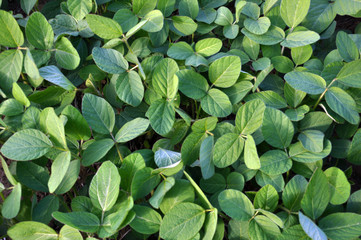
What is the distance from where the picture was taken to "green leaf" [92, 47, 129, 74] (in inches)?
35.5

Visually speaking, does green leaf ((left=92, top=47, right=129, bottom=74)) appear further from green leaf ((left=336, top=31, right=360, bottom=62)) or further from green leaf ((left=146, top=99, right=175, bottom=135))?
green leaf ((left=336, top=31, right=360, bottom=62))

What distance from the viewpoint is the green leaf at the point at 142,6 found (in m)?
1.01

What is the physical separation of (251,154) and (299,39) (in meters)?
0.40

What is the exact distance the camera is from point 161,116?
85 centimetres

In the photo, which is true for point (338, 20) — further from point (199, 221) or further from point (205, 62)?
point (199, 221)

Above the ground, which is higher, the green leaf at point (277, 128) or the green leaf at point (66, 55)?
the green leaf at point (66, 55)

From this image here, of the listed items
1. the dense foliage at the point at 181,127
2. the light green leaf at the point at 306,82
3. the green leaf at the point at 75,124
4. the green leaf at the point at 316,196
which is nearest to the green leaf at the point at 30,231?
the dense foliage at the point at 181,127

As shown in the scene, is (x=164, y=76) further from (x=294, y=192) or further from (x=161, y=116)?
(x=294, y=192)

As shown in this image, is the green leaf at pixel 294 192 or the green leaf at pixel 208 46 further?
the green leaf at pixel 208 46

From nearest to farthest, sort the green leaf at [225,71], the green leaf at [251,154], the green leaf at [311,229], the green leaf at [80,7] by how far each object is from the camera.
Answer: the green leaf at [311,229], the green leaf at [251,154], the green leaf at [225,71], the green leaf at [80,7]

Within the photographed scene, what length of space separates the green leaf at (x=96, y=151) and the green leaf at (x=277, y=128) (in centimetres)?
41

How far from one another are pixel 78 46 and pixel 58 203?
0.50 meters

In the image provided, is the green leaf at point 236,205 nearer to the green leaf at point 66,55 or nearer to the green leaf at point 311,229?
the green leaf at point 311,229

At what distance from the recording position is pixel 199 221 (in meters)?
0.78
